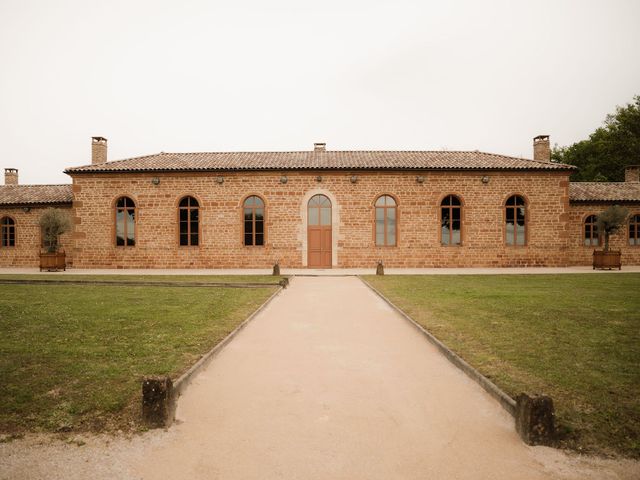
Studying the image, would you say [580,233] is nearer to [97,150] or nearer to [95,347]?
[95,347]

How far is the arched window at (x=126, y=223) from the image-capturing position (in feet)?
67.0

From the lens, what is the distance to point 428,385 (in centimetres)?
433

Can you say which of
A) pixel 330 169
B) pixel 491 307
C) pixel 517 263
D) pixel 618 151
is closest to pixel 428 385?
pixel 491 307

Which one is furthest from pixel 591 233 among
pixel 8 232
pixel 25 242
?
pixel 8 232

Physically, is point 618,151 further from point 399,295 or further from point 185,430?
point 185,430

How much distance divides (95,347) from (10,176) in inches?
1133

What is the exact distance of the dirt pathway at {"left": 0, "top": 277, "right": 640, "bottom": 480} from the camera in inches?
108

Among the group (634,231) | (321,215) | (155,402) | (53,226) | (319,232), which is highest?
(321,215)

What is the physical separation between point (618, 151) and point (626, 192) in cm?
1700

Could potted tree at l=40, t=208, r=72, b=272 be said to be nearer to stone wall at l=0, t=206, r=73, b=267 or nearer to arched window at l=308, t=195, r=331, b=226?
stone wall at l=0, t=206, r=73, b=267

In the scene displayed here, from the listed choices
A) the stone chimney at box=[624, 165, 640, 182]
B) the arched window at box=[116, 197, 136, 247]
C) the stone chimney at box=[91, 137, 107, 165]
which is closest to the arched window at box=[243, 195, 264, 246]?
the arched window at box=[116, 197, 136, 247]

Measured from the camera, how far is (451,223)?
20.2 m

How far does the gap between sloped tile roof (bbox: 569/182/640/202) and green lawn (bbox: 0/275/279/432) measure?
63.1 feet

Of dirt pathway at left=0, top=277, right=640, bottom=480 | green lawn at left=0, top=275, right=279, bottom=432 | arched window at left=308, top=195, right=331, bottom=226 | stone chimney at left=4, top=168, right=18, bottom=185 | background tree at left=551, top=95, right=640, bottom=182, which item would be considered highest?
background tree at left=551, top=95, right=640, bottom=182
